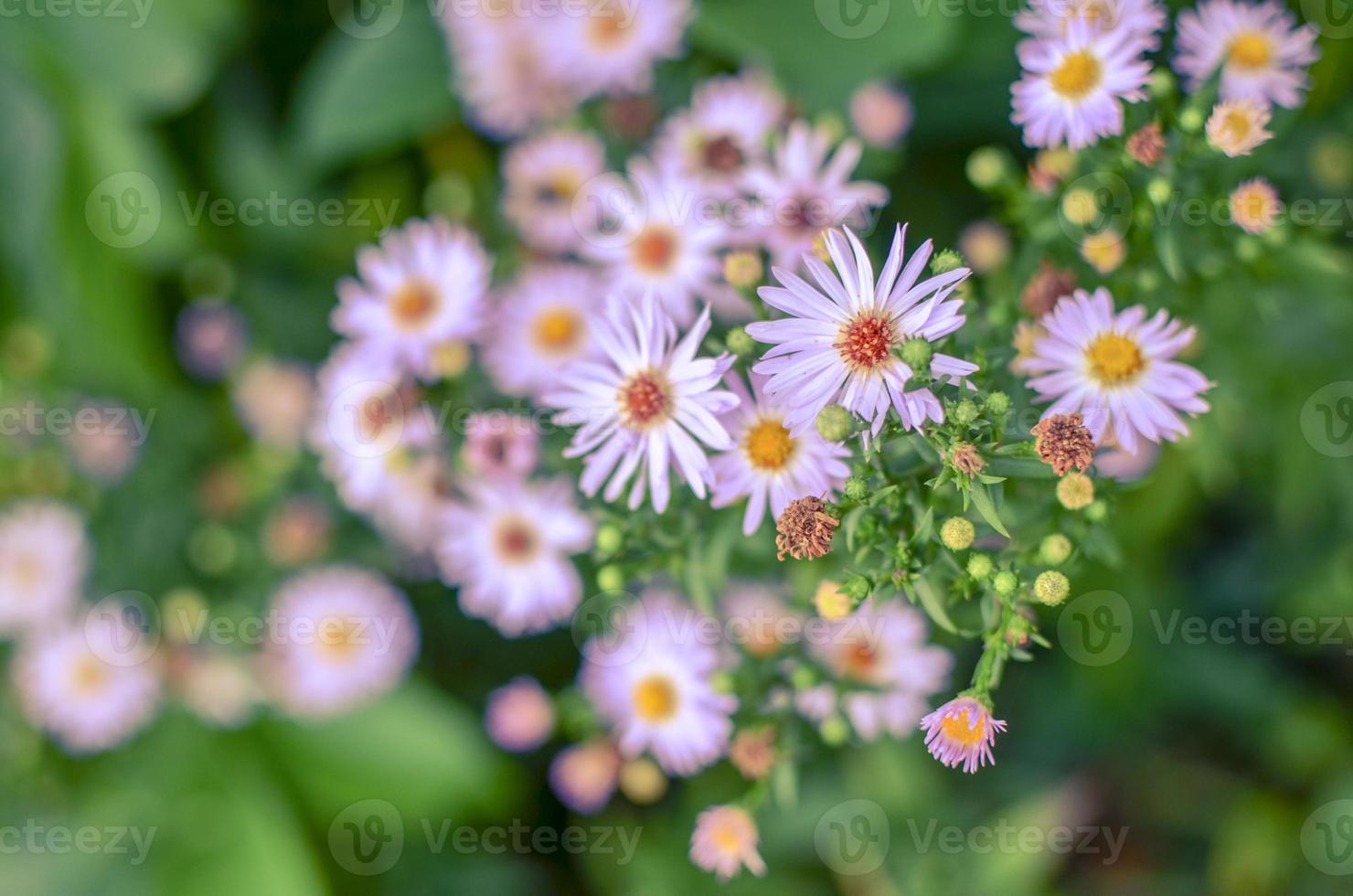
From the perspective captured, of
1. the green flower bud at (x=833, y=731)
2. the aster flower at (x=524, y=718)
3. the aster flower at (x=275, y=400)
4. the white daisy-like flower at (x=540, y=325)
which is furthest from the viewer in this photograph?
the aster flower at (x=275, y=400)

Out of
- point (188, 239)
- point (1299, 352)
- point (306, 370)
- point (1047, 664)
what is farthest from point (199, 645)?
point (1299, 352)

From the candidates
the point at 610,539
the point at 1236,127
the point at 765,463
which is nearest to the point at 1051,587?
the point at 765,463

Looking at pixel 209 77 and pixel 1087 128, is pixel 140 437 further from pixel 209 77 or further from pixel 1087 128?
pixel 1087 128

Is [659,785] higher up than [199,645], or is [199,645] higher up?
[659,785]

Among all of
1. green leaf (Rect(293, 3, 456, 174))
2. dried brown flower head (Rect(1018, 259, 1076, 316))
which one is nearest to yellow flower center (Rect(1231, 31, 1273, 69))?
dried brown flower head (Rect(1018, 259, 1076, 316))

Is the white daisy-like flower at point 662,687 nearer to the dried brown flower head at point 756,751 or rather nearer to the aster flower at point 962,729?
the dried brown flower head at point 756,751

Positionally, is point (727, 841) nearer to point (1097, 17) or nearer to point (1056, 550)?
point (1056, 550)

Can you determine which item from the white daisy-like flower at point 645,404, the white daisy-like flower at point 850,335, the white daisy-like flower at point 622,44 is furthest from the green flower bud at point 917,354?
the white daisy-like flower at point 622,44
